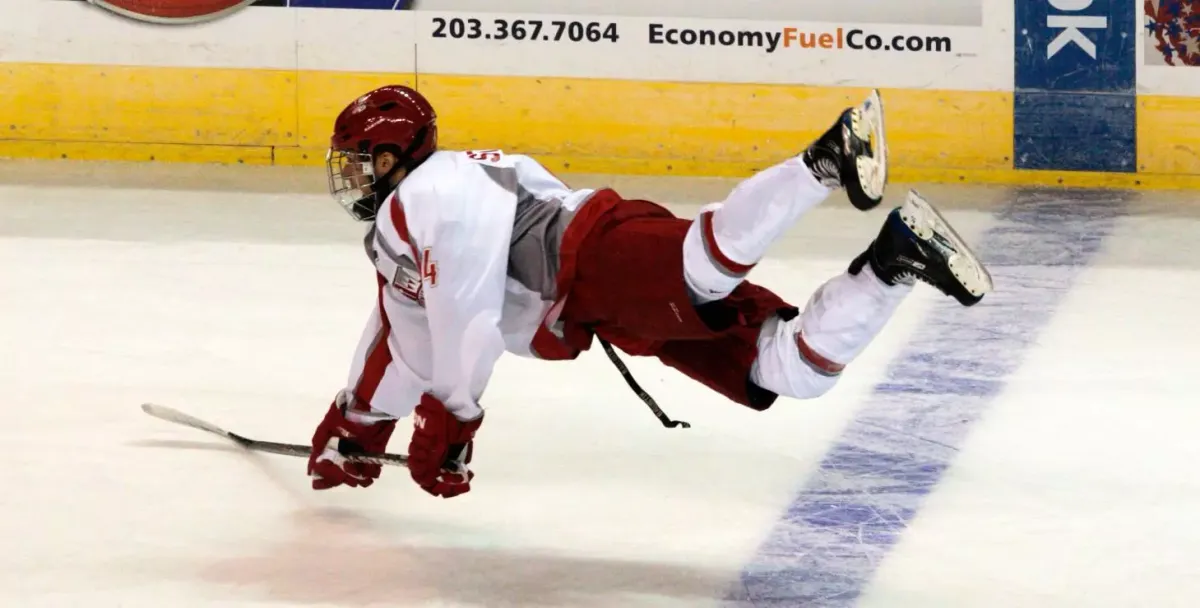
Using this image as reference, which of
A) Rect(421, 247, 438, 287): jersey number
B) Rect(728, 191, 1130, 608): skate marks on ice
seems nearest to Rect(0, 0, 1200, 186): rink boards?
Rect(728, 191, 1130, 608): skate marks on ice

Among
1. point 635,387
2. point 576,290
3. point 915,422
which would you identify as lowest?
point 915,422

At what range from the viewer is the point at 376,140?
115 inches

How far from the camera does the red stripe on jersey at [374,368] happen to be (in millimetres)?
3197

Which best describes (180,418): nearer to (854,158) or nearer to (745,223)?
(745,223)

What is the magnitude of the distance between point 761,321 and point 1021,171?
355 cm

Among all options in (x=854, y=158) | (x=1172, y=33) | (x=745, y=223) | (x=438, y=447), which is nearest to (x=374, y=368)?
(x=438, y=447)

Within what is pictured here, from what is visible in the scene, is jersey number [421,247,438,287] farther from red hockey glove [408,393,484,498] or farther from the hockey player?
red hockey glove [408,393,484,498]

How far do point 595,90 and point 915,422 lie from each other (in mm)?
3102

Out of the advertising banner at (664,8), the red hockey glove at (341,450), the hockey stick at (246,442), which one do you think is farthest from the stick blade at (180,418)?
the advertising banner at (664,8)

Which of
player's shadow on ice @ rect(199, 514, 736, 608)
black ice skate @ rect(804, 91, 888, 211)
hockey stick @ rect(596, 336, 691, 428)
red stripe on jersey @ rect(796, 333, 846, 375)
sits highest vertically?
black ice skate @ rect(804, 91, 888, 211)

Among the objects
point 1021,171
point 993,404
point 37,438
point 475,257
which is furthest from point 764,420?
point 1021,171

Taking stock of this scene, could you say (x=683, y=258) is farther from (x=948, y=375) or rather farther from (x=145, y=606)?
(x=948, y=375)

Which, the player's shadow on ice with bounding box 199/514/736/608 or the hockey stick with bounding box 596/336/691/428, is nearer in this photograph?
the player's shadow on ice with bounding box 199/514/736/608

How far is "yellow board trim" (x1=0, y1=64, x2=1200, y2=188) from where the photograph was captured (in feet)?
21.3
